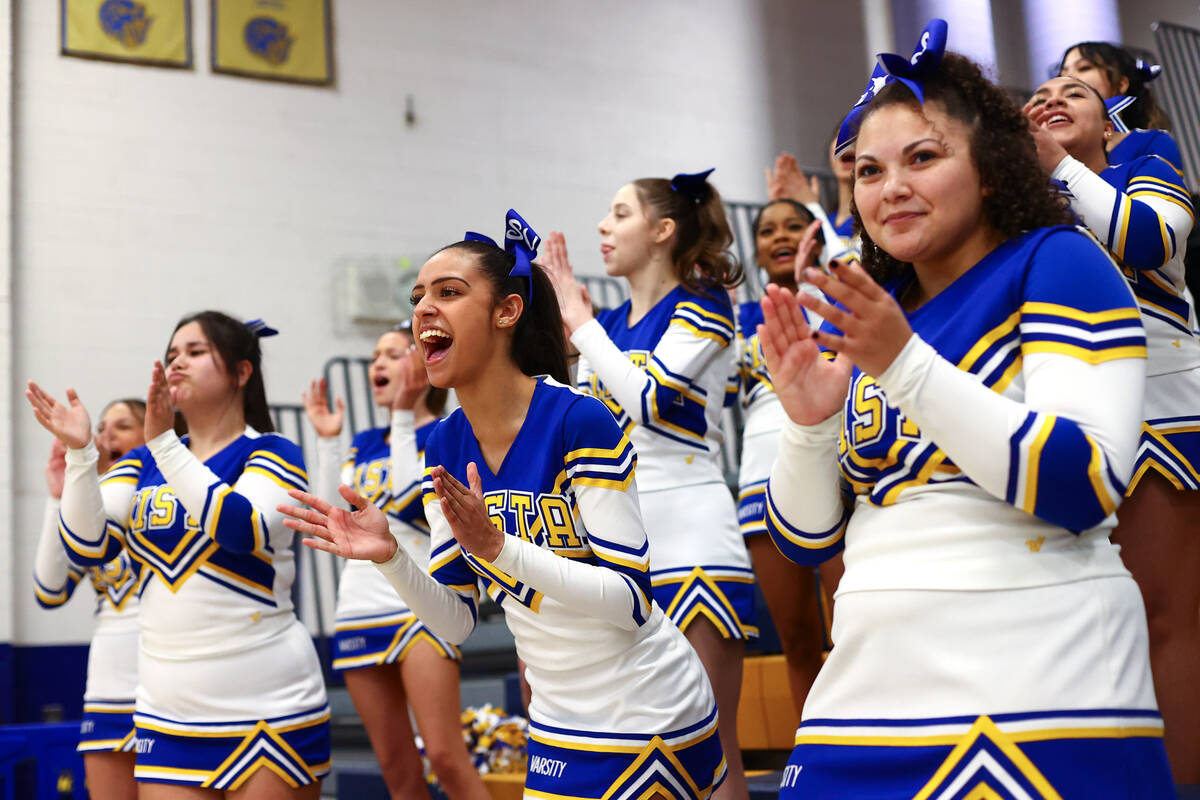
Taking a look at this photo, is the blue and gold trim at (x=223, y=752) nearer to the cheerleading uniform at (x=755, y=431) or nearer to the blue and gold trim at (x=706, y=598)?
the blue and gold trim at (x=706, y=598)

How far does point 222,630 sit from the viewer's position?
2.78m

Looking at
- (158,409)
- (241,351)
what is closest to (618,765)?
(158,409)

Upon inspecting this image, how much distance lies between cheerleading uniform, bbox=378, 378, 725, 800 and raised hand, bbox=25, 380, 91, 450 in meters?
1.47

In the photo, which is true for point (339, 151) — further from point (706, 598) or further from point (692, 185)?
point (706, 598)

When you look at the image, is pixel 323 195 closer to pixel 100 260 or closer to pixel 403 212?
pixel 403 212

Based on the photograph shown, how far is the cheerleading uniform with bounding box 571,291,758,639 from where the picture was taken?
8.16ft

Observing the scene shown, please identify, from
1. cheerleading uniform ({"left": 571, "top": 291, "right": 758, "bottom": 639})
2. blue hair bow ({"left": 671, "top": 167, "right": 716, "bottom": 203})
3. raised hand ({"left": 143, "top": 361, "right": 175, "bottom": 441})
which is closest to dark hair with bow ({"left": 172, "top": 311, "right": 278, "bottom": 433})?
raised hand ({"left": 143, "top": 361, "right": 175, "bottom": 441})

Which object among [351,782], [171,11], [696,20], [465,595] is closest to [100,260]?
[171,11]

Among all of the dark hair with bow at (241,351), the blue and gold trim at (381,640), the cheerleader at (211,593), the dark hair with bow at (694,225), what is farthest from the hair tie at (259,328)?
the dark hair with bow at (694,225)

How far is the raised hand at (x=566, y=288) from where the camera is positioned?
2736 millimetres

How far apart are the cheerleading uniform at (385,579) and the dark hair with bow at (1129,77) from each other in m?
2.17

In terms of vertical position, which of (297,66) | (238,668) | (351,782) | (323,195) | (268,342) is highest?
(297,66)

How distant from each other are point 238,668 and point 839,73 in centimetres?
769

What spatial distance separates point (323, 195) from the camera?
24.5ft
